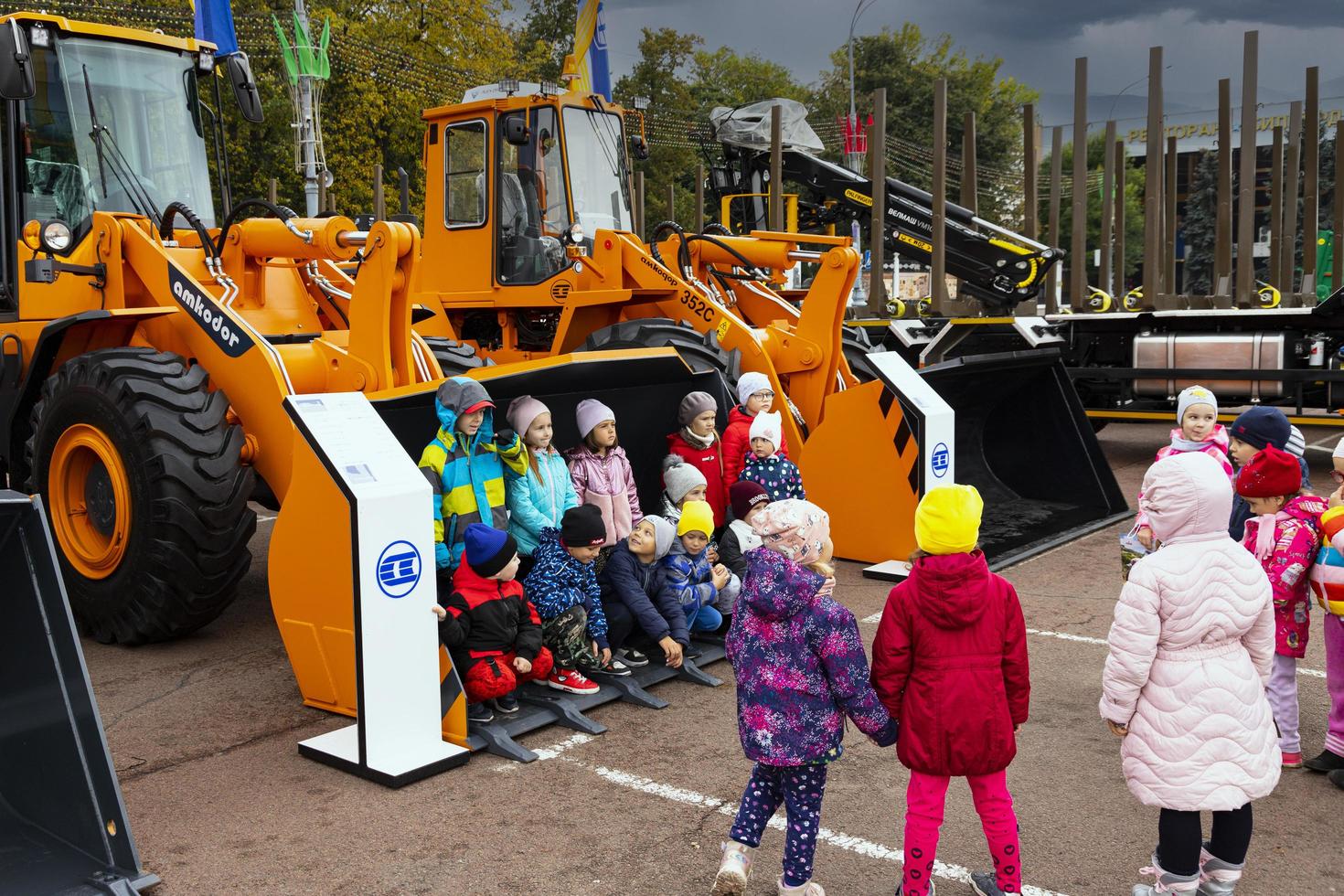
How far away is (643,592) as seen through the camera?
5.85 meters

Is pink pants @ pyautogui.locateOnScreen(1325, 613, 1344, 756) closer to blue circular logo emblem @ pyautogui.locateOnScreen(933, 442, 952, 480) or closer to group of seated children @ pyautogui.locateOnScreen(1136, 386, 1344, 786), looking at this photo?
group of seated children @ pyautogui.locateOnScreen(1136, 386, 1344, 786)

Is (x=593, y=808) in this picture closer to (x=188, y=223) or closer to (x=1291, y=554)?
(x=1291, y=554)

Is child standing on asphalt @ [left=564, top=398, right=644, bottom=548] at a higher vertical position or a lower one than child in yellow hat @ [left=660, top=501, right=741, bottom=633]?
higher

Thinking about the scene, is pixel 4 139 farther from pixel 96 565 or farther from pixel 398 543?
pixel 398 543

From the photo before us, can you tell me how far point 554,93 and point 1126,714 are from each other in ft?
25.6

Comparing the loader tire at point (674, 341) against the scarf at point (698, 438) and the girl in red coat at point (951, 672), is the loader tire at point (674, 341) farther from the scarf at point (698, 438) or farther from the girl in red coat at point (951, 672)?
the girl in red coat at point (951, 672)

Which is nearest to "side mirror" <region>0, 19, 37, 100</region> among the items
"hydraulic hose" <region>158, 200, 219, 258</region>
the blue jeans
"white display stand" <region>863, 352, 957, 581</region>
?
"hydraulic hose" <region>158, 200, 219, 258</region>

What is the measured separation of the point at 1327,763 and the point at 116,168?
7.07 m

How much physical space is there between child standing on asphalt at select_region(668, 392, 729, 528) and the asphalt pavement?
1394 mm

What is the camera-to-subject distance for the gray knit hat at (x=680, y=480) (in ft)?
20.5

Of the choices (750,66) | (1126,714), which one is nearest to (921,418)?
(1126,714)

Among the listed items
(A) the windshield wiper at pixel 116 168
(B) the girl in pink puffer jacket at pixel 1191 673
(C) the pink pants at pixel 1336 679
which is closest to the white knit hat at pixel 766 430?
(C) the pink pants at pixel 1336 679

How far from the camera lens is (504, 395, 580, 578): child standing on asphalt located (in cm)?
580

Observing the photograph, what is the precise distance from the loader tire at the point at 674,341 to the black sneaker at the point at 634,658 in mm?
3003
